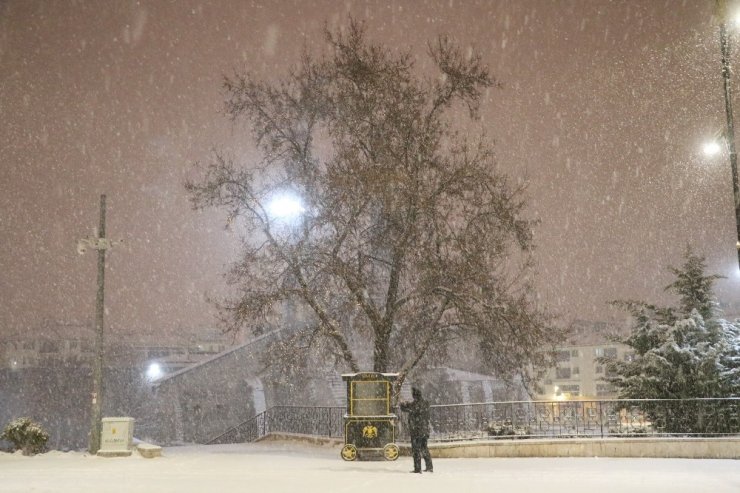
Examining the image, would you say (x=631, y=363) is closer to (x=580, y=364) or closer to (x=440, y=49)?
(x=440, y=49)

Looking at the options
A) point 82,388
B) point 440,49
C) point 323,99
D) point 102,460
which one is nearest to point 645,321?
point 440,49

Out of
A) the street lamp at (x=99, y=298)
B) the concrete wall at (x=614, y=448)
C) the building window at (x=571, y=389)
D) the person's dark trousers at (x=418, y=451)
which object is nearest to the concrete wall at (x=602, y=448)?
the concrete wall at (x=614, y=448)

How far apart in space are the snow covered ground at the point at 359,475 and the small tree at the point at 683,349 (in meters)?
5.86

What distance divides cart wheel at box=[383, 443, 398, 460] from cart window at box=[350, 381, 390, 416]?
0.84 m

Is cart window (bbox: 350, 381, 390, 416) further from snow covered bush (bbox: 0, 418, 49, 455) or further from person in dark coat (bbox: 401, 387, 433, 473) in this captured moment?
snow covered bush (bbox: 0, 418, 49, 455)

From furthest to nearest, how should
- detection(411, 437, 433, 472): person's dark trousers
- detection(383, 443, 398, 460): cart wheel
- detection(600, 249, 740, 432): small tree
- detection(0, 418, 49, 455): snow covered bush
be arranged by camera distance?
detection(600, 249, 740, 432): small tree, detection(0, 418, 49, 455): snow covered bush, detection(383, 443, 398, 460): cart wheel, detection(411, 437, 433, 472): person's dark trousers

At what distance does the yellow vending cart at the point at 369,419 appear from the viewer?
18.4 meters

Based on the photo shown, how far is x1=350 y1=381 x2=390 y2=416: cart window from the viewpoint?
1883cm

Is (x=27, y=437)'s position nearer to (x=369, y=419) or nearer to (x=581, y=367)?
(x=369, y=419)

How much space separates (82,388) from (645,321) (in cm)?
7145

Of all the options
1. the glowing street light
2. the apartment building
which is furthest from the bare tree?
the apartment building

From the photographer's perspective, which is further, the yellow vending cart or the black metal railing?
the black metal railing

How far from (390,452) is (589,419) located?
5.66 meters

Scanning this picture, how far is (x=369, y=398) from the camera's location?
1884 centimetres
